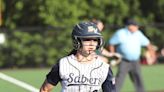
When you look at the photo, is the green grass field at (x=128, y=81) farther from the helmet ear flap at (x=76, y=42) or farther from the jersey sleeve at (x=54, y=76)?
the helmet ear flap at (x=76, y=42)

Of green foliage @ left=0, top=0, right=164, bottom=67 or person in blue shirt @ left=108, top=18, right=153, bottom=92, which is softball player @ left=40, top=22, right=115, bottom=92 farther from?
green foliage @ left=0, top=0, right=164, bottom=67

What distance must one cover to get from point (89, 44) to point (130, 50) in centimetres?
858

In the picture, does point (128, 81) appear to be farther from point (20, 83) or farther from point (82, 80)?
point (82, 80)

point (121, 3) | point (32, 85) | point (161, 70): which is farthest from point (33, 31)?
point (32, 85)

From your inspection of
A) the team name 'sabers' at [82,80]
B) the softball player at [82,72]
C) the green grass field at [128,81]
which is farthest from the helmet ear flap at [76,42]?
the green grass field at [128,81]

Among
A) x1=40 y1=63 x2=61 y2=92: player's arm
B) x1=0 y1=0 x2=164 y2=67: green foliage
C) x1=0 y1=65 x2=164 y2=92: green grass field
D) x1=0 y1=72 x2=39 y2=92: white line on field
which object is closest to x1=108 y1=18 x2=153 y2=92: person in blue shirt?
x1=0 y1=65 x2=164 y2=92: green grass field

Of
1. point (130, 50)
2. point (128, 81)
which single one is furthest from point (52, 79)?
point (128, 81)

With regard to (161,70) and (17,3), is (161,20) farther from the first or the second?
(161,70)

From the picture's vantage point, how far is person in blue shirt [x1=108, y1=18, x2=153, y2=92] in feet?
45.7

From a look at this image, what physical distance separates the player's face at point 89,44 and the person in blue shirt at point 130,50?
8.16 metres

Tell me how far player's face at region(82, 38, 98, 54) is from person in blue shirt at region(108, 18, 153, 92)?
8158 millimetres

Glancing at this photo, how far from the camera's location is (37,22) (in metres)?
29.2

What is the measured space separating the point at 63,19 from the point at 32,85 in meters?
11.3

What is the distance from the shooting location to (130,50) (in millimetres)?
14234
